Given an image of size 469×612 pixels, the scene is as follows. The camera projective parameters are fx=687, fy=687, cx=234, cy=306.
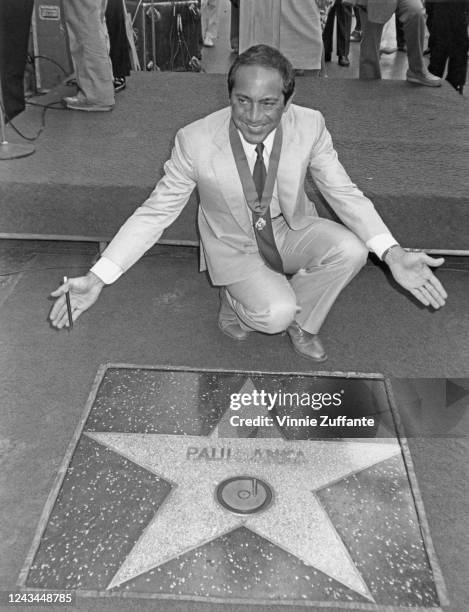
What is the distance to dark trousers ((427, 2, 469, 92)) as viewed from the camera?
17.0ft

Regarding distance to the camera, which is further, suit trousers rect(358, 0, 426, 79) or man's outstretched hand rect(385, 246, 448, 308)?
suit trousers rect(358, 0, 426, 79)

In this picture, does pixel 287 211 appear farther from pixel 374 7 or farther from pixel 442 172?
pixel 374 7

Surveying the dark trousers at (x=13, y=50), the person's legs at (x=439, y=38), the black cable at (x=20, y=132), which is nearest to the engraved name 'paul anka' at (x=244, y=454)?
the black cable at (x=20, y=132)

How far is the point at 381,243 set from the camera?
2.28 metres

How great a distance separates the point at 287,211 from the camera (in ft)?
8.18

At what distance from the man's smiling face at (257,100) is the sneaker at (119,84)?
100 inches

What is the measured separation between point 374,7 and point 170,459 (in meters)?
3.77

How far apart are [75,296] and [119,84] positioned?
295 cm

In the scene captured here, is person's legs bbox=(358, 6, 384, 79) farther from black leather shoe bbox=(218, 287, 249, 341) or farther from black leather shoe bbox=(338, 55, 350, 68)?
black leather shoe bbox=(218, 287, 249, 341)

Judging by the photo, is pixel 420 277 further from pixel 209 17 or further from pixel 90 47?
pixel 209 17

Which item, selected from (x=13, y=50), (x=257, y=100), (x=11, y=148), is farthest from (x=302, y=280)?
(x=13, y=50)

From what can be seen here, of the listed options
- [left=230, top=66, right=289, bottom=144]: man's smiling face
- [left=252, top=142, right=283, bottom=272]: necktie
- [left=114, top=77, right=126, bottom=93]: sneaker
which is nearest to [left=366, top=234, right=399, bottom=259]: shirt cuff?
[left=252, top=142, right=283, bottom=272]: necktie

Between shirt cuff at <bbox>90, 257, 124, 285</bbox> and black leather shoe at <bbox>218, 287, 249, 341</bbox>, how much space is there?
793 mm

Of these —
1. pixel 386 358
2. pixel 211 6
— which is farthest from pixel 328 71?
pixel 386 358
